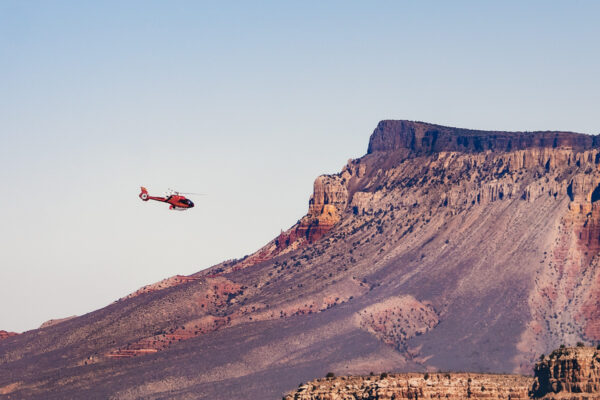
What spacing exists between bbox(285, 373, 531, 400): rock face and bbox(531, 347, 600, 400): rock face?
98.5 inches

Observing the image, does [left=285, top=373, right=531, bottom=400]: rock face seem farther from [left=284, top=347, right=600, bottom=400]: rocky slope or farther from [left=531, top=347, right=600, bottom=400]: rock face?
[left=531, top=347, right=600, bottom=400]: rock face

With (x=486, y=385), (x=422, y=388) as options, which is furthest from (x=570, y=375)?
(x=422, y=388)

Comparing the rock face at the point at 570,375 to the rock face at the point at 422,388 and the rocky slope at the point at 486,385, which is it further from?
the rock face at the point at 422,388

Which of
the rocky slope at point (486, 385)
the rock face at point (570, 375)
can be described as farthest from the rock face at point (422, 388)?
the rock face at point (570, 375)

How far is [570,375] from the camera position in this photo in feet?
578

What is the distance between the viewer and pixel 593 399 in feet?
562

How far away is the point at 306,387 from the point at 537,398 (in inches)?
959

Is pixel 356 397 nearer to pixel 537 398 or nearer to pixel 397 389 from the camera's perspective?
pixel 397 389

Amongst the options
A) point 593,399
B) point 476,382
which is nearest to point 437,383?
point 476,382

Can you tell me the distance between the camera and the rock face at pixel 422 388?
18100cm

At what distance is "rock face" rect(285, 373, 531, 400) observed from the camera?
594 feet

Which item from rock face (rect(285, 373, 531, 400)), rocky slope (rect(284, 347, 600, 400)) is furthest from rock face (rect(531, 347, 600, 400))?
rock face (rect(285, 373, 531, 400))

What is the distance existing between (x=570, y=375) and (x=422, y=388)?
15058 mm

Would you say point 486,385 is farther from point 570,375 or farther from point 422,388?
point 570,375
